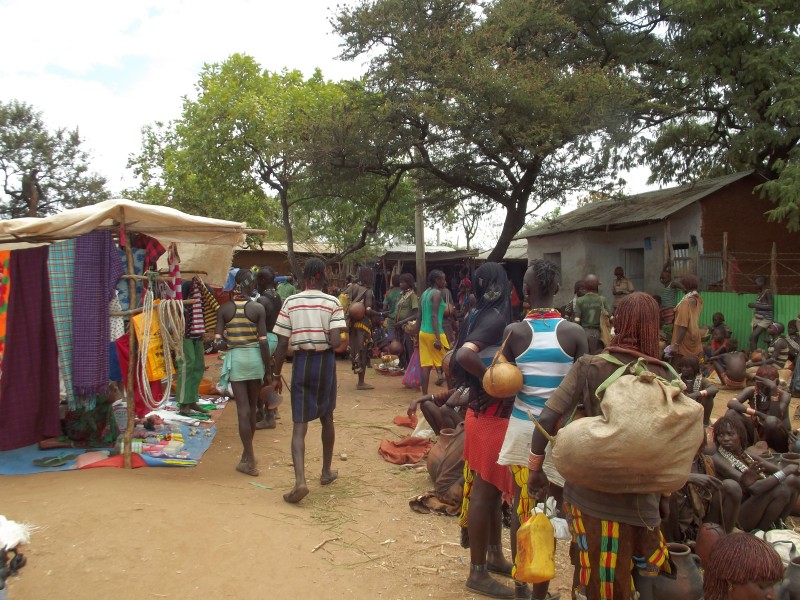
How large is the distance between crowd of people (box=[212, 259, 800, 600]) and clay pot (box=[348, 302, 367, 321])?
2.99 metres

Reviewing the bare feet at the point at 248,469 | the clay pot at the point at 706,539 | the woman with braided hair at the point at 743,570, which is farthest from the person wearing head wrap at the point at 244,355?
the woman with braided hair at the point at 743,570

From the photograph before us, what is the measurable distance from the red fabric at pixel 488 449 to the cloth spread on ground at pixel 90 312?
348 centimetres

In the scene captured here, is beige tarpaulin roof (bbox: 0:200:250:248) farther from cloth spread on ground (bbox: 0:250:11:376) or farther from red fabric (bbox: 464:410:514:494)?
red fabric (bbox: 464:410:514:494)

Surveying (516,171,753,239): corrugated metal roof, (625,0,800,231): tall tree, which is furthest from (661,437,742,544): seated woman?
(516,171,753,239): corrugated metal roof

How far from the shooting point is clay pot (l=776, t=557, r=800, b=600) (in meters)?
3.23

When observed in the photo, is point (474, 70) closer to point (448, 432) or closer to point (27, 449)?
point (448, 432)

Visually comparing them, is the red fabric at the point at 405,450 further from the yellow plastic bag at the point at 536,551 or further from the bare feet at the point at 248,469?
the yellow plastic bag at the point at 536,551

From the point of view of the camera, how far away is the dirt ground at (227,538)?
371cm

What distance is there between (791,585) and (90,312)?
5.26 m

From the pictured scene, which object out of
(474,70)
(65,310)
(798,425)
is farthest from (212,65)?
(798,425)

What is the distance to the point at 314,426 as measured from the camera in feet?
25.7

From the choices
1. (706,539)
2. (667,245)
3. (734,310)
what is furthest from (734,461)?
(667,245)

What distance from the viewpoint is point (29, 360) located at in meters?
5.56

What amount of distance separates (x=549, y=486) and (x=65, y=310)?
4.29 meters
